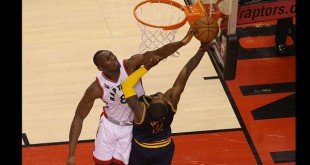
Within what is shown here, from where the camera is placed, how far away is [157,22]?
34.8ft

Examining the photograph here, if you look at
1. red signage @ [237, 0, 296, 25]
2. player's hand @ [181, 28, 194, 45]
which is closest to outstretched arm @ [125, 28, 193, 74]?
player's hand @ [181, 28, 194, 45]

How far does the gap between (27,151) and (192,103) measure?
2.06 metres

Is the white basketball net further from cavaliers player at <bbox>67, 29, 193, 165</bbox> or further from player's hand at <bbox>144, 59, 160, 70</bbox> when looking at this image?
player's hand at <bbox>144, 59, 160, 70</bbox>

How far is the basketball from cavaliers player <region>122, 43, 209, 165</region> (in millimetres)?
87

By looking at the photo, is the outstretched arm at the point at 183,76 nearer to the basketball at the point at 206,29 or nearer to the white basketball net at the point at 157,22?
the basketball at the point at 206,29

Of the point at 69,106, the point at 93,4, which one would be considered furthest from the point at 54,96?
the point at 93,4

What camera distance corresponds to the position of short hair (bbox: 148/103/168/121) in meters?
7.67

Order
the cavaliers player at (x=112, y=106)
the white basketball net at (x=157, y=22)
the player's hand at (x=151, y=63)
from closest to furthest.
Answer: the player's hand at (x=151, y=63), the cavaliers player at (x=112, y=106), the white basketball net at (x=157, y=22)

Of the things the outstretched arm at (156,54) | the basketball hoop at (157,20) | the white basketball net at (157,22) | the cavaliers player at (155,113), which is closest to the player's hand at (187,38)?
the outstretched arm at (156,54)

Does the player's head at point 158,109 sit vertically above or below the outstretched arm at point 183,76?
below

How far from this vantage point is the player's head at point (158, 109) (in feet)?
25.2

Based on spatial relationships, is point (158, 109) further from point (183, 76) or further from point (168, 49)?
point (168, 49)

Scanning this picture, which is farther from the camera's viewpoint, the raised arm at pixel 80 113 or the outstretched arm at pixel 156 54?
the raised arm at pixel 80 113

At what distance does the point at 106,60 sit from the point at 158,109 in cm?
64
